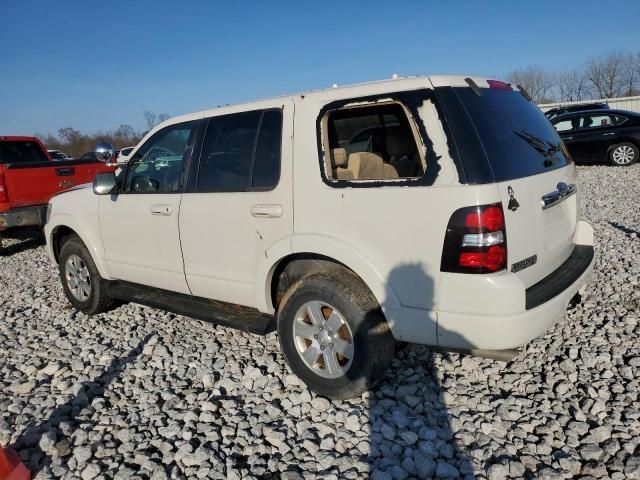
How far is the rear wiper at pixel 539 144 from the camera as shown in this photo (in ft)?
10.2

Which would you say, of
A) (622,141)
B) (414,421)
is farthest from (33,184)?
(622,141)

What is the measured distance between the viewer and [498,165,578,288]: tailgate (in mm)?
2725

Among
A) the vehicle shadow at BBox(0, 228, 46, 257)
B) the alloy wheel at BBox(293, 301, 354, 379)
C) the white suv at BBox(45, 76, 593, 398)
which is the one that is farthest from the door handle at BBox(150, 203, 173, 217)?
the vehicle shadow at BBox(0, 228, 46, 257)

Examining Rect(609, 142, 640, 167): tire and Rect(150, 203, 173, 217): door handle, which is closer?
Rect(150, 203, 173, 217): door handle

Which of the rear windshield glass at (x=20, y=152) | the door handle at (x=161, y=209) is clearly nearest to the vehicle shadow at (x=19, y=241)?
the rear windshield glass at (x=20, y=152)

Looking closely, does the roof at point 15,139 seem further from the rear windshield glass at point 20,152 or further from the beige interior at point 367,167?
the beige interior at point 367,167

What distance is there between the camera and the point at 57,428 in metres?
3.17

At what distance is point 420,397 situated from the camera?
327cm

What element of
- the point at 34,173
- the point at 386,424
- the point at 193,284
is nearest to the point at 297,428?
the point at 386,424

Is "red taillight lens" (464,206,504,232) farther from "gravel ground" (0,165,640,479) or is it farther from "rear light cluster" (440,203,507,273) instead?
"gravel ground" (0,165,640,479)

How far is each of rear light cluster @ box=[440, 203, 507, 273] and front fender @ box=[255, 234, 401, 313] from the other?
453mm

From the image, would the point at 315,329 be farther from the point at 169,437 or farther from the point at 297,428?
the point at 169,437

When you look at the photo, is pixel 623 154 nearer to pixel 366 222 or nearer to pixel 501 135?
pixel 501 135

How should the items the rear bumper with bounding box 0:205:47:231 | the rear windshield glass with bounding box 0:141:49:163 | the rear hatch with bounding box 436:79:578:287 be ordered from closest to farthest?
the rear hatch with bounding box 436:79:578:287 < the rear bumper with bounding box 0:205:47:231 < the rear windshield glass with bounding box 0:141:49:163
